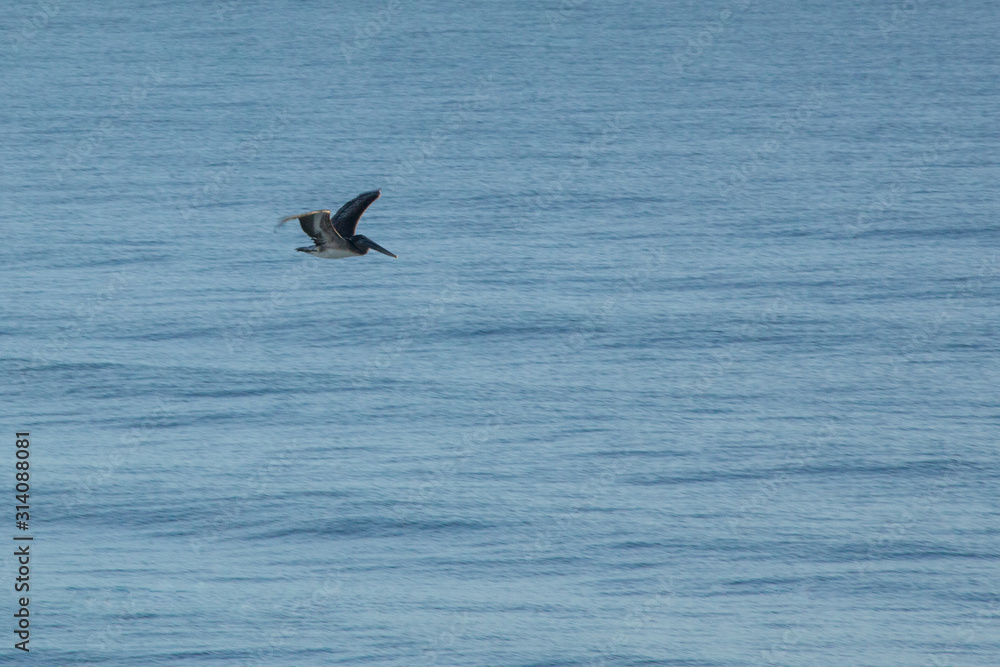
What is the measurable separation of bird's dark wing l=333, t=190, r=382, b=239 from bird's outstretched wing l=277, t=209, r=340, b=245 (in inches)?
17.7

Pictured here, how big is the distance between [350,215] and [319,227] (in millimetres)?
1459

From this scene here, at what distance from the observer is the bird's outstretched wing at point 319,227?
33781 mm

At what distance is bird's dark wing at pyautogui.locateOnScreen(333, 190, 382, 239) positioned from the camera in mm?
35938

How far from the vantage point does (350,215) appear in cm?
3609

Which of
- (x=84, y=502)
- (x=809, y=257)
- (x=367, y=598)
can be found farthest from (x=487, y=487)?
(x=809, y=257)

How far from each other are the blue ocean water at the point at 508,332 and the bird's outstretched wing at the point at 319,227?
30.6m

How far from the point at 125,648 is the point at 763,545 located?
27349mm

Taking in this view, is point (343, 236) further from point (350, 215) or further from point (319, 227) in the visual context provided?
point (319, 227)

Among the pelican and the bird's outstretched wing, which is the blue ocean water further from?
the bird's outstretched wing

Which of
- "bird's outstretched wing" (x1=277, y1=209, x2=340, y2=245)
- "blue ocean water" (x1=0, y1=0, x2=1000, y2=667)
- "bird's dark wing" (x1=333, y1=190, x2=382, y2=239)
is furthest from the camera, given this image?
"blue ocean water" (x1=0, y1=0, x2=1000, y2=667)

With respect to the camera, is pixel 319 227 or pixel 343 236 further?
pixel 343 236

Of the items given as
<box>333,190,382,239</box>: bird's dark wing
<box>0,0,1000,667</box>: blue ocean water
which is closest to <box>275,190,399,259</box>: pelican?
<box>333,190,382,239</box>: bird's dark wing

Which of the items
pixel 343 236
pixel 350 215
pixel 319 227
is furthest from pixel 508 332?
pixel 319 227

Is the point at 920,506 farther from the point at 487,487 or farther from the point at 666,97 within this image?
the point at 666,97
